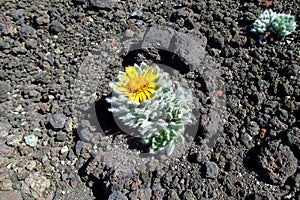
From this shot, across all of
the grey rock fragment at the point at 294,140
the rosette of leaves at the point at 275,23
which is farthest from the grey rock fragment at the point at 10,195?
the rosette of leaves at the point at 275,23

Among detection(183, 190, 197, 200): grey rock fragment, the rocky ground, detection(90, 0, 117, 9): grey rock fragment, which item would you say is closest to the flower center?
the rocky ground

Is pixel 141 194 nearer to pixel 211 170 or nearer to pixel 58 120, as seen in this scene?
pixel 211 170

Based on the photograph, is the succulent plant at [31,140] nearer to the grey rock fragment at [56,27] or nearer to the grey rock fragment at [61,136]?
the grey rock fragment at [61,136]

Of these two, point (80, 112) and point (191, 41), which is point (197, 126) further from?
point (80, 112)

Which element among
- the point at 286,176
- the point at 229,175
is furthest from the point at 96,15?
the point at 286,176

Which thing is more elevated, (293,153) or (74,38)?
(293,153)
